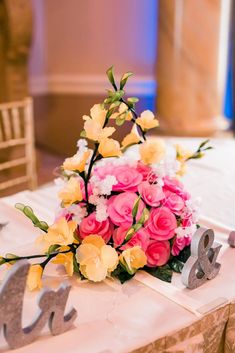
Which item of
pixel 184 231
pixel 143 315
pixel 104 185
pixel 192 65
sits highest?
pixel 192 65

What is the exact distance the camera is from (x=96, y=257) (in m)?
1.02

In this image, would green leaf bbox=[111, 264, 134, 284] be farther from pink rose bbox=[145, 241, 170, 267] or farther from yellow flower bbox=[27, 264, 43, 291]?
yellow flower bbox=[27, 264, 43, 291]

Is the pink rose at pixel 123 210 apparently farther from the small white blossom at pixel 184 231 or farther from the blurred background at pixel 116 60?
the blurred background at pixel 116 60

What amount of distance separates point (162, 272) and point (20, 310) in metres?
0.35

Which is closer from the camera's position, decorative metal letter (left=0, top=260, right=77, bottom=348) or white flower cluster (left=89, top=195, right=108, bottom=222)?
decorative metal letter (left=0, top=260, right=77, bottom=348)

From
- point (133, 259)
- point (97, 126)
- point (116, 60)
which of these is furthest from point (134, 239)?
point (116, 60)

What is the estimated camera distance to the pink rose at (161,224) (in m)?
1.05

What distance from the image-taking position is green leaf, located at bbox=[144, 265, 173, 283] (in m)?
1.07

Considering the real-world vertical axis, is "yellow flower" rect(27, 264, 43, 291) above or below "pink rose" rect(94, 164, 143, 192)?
below

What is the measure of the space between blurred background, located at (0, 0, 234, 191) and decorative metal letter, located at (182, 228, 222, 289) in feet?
7.51

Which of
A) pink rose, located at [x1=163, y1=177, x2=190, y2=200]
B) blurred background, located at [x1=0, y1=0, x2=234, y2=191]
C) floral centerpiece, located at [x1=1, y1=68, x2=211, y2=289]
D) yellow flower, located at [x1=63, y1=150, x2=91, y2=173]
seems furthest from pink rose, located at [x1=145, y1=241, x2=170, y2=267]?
blurred background, located at [x1=0, y1=0, x2=234, y2=191]

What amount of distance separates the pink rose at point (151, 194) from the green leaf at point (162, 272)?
0.46 feet

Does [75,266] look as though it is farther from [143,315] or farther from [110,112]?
[110,112]

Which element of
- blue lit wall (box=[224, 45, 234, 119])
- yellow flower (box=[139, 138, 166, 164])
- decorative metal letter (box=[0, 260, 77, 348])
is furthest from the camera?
blue lit wall (box=[224, 45, 234, 119])
